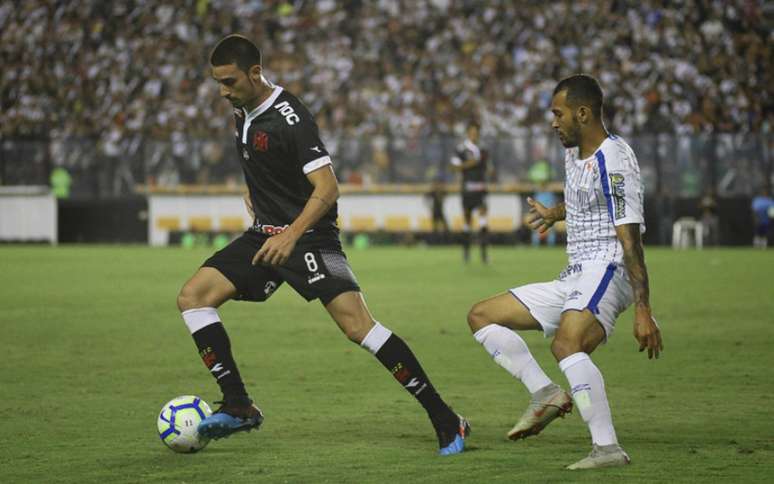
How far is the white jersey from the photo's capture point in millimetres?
6418

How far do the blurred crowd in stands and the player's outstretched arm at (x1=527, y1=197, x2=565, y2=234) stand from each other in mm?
24577

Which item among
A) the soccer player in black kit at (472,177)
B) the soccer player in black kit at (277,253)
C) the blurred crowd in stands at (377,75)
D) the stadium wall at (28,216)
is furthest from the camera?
the stadium wall at (28,216)

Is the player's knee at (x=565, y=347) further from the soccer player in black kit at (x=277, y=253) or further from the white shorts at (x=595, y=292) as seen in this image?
the soccer player in black kit at (x=277, y=253)

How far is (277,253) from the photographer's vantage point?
264 inches

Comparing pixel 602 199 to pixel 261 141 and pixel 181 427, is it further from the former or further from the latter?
pixel 181 427

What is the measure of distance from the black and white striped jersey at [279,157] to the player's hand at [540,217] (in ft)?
3.68

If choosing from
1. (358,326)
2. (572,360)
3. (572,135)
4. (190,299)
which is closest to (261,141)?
(190,299)

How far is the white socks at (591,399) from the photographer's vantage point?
627cm

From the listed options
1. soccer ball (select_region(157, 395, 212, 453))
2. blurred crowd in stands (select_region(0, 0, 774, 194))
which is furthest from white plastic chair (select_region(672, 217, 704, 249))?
soccer ball (select_region(157, 395, 212, 453))

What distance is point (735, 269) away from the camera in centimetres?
2288

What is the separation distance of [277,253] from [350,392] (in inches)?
106

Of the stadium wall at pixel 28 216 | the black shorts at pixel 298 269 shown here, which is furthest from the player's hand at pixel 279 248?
the stadium wall at pixel 28 216

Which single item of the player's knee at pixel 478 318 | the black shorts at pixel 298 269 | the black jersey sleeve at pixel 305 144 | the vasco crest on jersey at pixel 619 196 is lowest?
the player's knee at pixel 478 318

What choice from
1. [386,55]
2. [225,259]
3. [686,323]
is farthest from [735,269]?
[225,259]
